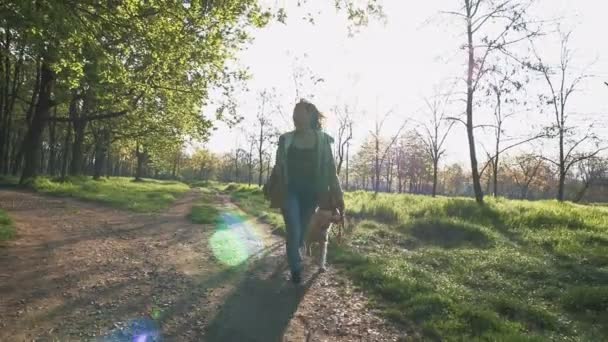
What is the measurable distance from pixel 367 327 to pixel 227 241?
5.11 meters

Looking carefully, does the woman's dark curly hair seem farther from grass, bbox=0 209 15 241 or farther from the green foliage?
grass, bbox=0 209 15 241

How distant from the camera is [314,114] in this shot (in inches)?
216

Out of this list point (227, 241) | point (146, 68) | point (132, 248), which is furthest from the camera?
point (146, 68)

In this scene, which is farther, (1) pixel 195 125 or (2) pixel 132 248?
(1) pixel 195 125

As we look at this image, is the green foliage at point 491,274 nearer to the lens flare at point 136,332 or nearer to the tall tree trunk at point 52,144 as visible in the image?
the lens flare at point 136,332

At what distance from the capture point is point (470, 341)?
377cm

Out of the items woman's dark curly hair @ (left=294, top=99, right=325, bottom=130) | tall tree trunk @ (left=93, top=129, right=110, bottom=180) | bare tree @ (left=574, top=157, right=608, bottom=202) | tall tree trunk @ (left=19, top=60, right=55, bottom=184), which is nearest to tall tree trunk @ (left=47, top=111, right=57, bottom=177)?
tall tree trunk @ (left=93, top=129, right=110, bottom=180)

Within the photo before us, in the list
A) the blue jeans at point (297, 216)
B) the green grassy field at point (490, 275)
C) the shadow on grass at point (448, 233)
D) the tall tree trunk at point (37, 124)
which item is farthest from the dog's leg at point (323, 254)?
the tall tree trunk at point (37, 124)

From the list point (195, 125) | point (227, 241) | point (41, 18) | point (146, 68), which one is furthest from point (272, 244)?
point (195, 125)

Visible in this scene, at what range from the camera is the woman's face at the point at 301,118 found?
5.30 m

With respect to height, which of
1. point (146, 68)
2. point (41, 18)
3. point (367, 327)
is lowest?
point (367, 327)

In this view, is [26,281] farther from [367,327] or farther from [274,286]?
[367,327]

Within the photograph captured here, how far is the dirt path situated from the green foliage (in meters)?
0.63

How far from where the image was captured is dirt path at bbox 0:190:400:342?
365 centimetres
